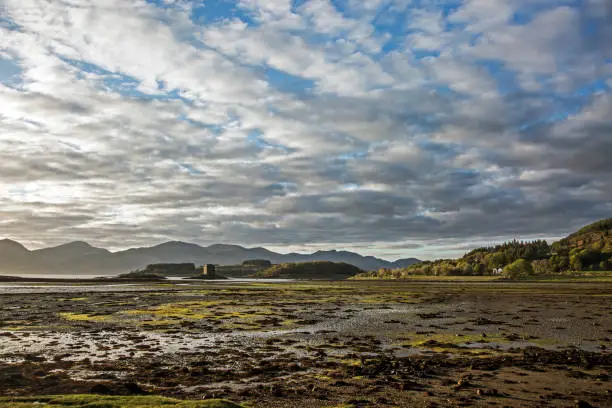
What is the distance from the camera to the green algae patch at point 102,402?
1227cm

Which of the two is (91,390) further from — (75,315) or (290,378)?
(75,315)

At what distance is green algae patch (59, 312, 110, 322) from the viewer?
39.2 meters

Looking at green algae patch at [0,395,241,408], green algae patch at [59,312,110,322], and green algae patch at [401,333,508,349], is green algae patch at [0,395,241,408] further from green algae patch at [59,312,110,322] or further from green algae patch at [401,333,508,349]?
green algae patch at [59,312,110,322]

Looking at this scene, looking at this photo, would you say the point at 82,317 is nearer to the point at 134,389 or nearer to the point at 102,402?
the point at 134,389

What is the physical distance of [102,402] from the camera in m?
12.8

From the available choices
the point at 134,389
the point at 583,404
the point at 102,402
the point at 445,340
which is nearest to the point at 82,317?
the point at 134,389

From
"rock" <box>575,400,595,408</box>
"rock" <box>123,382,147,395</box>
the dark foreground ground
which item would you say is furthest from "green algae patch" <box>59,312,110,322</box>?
"rock" <box>575,400,595,408</box>

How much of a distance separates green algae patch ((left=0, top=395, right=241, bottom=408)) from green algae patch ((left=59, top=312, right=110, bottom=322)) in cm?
2803

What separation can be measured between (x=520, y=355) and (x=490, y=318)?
18.4 metres

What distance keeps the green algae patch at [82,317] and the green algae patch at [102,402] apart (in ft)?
92.0

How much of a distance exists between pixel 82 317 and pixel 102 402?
32.4 metres

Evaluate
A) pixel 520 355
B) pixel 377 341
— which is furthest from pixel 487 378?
pixel 377 341

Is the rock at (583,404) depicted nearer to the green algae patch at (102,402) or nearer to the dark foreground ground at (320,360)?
the dark foreground ground at (320,360)

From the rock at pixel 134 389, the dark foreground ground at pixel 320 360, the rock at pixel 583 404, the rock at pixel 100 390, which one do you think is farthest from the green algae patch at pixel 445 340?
the rock at pixel 100 390
